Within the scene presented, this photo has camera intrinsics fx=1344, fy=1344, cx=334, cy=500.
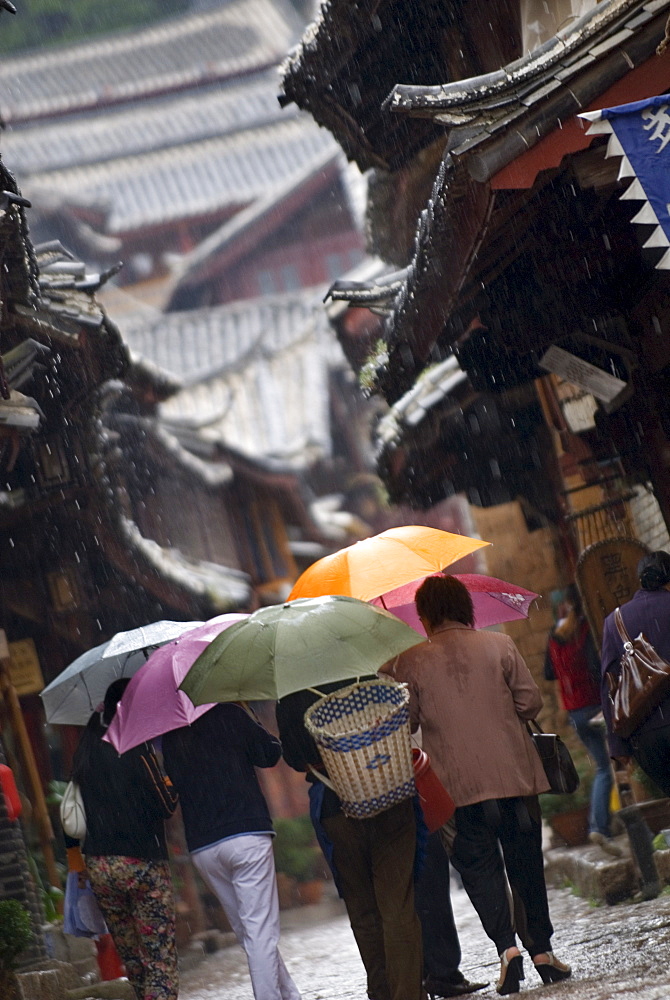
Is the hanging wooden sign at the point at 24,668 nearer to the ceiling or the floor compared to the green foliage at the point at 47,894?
nearer to the ceiling

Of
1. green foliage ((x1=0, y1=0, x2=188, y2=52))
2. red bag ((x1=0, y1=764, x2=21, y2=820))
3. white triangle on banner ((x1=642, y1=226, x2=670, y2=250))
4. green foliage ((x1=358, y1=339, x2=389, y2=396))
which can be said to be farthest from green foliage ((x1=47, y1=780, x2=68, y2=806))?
green foliage ((x1=0, y1=0, x2=188, y2=52))

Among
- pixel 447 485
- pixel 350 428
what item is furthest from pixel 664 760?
pixel 350 428

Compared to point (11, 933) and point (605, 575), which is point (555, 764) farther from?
point (11, 933)

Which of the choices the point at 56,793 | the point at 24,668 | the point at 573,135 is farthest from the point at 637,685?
the point at 24,668

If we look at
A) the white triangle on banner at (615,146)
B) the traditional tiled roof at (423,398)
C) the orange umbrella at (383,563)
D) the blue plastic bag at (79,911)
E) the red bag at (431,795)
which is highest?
the traditional tiled roof at (423,398)

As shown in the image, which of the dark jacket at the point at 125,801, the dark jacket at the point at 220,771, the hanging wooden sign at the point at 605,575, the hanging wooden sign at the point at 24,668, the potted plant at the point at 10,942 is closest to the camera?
the dark jacket at the point at 220,771

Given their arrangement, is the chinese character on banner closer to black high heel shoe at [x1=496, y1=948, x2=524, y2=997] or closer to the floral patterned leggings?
black high heel shoe at [x1=496, y1=948, x2=524, y2=997]

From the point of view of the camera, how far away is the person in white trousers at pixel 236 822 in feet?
21.5

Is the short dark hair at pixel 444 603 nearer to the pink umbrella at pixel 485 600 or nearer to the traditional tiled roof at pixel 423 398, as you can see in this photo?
the pink umbrella at pixel 485 600

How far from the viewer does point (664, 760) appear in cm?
716

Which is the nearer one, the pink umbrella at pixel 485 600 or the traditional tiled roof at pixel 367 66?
the pink umbrella at pixel 485 600

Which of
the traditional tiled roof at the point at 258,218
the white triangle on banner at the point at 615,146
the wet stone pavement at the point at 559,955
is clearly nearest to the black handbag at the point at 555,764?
the wet stone pavement at the point at 559,955

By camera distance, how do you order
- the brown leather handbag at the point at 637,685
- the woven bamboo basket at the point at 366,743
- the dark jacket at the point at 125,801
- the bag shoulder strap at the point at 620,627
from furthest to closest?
the bag shoulder strap at the point at 620,627, the brown leather handbag at the point at 637,685, the dark jacket at the point at 125,801, the woven bamboo basket at the point at 366,743

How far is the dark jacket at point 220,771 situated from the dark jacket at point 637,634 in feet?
6.49
